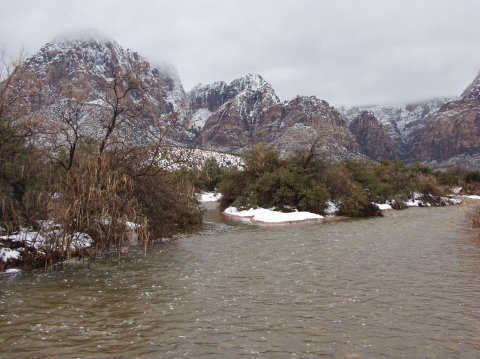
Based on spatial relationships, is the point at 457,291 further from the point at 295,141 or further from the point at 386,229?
the point at 295,141

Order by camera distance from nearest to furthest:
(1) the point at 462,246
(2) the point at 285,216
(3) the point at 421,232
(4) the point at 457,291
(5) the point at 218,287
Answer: (4) the point at 457,291
(5) the point at 218,287
(1) the point at 462,246
(3) the point at 421,232
(2) the point at 285,216

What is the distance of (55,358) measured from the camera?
6602 millimetres

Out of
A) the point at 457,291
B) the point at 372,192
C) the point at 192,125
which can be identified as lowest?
the point at 457,291

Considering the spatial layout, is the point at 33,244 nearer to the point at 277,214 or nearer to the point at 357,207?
the point at 277,214

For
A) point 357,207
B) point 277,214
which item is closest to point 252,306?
point 277,214

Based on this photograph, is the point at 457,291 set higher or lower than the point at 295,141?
lower

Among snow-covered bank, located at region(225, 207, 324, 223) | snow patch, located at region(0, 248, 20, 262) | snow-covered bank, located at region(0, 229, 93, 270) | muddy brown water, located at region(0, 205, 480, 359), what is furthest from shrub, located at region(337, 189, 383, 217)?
snow patch, located at region(0, 248, 20, 262)

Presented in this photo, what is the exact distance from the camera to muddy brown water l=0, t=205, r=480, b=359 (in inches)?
278

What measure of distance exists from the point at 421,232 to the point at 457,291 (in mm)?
12956

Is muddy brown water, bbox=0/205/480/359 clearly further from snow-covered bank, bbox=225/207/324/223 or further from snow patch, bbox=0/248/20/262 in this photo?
snow-covered bank, bbox=225/207/324/223

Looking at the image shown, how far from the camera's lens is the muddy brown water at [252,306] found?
707 centimetres

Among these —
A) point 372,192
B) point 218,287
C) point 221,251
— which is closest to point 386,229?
point 221,251

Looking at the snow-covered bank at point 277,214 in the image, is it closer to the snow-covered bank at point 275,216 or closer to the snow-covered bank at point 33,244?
the snow-covered bank at point 275,216

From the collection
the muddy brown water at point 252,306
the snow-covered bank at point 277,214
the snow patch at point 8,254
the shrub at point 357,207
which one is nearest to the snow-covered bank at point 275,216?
the snow-covered bank at point 277,214
